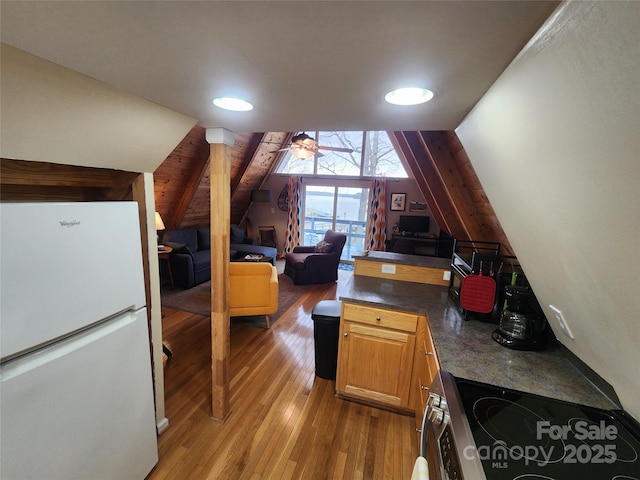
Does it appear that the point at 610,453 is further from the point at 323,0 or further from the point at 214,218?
the point at 214,218

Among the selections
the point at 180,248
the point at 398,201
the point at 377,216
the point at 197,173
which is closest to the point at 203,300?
the point at 180,248

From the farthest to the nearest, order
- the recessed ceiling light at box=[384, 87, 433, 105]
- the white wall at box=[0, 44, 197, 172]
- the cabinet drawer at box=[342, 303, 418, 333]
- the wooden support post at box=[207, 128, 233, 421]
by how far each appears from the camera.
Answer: the cabinet drawer at box=[342, 303, 418, 333]
the wooden support post at box=[207, 128, 233, 421]
the recessed ceiling light at box=[384, 87, 433, 105]
the white wall at box=[0, 44, 197, 172]

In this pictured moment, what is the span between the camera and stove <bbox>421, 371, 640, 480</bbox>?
0.77 meters

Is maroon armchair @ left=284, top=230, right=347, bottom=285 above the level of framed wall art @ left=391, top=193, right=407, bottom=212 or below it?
below

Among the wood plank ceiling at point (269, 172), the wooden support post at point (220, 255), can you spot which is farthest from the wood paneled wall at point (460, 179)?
the wooden support post at point (220, 255)

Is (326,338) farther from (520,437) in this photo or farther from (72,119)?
(72,119)

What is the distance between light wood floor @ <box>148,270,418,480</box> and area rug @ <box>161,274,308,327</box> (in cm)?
78

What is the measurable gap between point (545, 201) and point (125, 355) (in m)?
1.89

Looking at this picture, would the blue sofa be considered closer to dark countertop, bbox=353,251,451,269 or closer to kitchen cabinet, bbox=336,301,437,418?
dark countertop, bbox=353,251,451,269

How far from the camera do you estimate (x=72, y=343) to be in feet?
3.53

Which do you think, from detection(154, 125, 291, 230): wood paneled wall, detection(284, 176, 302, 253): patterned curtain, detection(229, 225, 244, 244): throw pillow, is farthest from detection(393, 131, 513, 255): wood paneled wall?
detection(229, 225, 244, 244): throw pillow

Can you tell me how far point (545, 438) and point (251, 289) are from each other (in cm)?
281

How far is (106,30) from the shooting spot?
68 cm

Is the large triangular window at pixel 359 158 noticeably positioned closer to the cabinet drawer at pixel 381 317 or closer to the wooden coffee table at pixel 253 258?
the wooden coffee table at pixel 253 258
